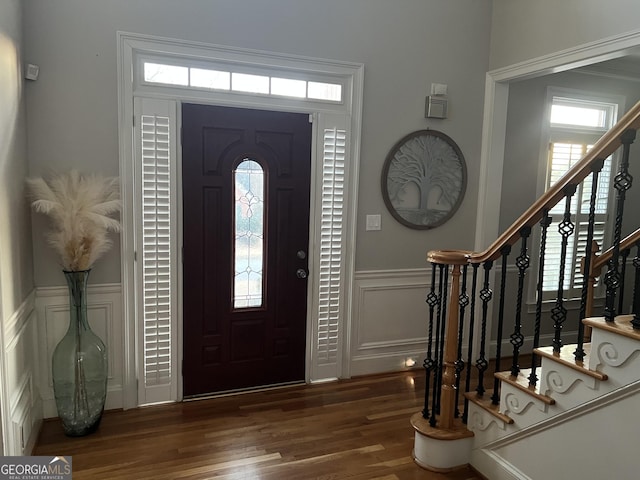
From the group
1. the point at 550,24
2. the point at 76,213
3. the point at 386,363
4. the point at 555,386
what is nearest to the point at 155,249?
the point at 76,213

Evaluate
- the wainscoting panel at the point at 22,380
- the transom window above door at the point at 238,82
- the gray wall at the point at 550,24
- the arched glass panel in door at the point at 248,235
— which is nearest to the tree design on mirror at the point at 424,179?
the transom window above door at the point at 238,82

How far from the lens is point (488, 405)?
255 cm

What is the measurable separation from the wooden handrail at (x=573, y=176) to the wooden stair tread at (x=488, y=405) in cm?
75

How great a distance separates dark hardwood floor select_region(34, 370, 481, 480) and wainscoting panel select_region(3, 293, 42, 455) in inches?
7.1

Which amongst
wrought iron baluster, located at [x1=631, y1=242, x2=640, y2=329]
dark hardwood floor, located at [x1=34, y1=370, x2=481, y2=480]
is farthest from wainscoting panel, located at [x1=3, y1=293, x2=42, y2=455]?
wrought iron baluster, located at [x1=631, y1=242, x2=640, y2=329]

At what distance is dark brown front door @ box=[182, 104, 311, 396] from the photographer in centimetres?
325

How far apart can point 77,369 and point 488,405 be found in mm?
2382

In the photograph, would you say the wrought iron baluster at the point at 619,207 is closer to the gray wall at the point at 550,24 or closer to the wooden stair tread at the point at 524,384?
the wooden stair tread at the point at 524,384

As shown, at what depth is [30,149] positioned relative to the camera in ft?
9.31

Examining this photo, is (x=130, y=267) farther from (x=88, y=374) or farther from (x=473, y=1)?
(x=473, y=1)

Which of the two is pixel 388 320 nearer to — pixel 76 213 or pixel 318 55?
pixel 318 55

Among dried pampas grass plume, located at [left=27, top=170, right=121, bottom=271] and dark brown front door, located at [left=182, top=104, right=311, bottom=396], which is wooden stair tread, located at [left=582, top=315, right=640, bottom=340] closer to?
dark brown front door, located at [left=182, top=104, right=311, bottom=396]

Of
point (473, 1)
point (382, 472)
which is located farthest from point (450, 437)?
point (473, 1)

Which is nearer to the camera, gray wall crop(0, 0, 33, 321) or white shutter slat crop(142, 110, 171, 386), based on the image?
gray wall crop(0, 0, 33, 321)
